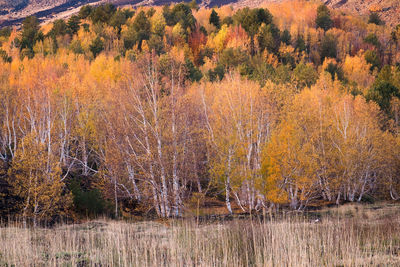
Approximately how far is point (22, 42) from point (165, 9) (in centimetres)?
4106

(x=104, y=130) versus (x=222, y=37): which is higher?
(x=222, y=37)

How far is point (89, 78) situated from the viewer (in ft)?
192

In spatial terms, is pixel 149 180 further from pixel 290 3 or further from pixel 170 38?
pixel 290 3

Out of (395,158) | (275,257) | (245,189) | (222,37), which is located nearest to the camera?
(275,257)

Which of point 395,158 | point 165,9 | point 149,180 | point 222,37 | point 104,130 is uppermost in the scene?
point 165,9

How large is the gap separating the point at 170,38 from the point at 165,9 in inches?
606

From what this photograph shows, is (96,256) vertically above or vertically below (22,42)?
A: below

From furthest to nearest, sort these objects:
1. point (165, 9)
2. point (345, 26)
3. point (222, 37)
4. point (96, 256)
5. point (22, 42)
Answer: point (345, 26) < point (165, 9) < point (222, 37) < point (22, 42) < point (96, 256)

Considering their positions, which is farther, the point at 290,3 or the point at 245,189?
the point at 290,3

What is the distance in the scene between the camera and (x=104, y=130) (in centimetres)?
3416

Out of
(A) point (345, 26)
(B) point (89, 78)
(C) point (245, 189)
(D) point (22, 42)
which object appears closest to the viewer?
(C) point (245, 189)

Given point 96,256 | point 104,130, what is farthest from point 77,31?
point 96,256

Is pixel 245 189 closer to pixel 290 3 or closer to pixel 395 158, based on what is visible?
pixel 395 158

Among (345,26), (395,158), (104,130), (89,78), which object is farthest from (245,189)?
(345,26)
